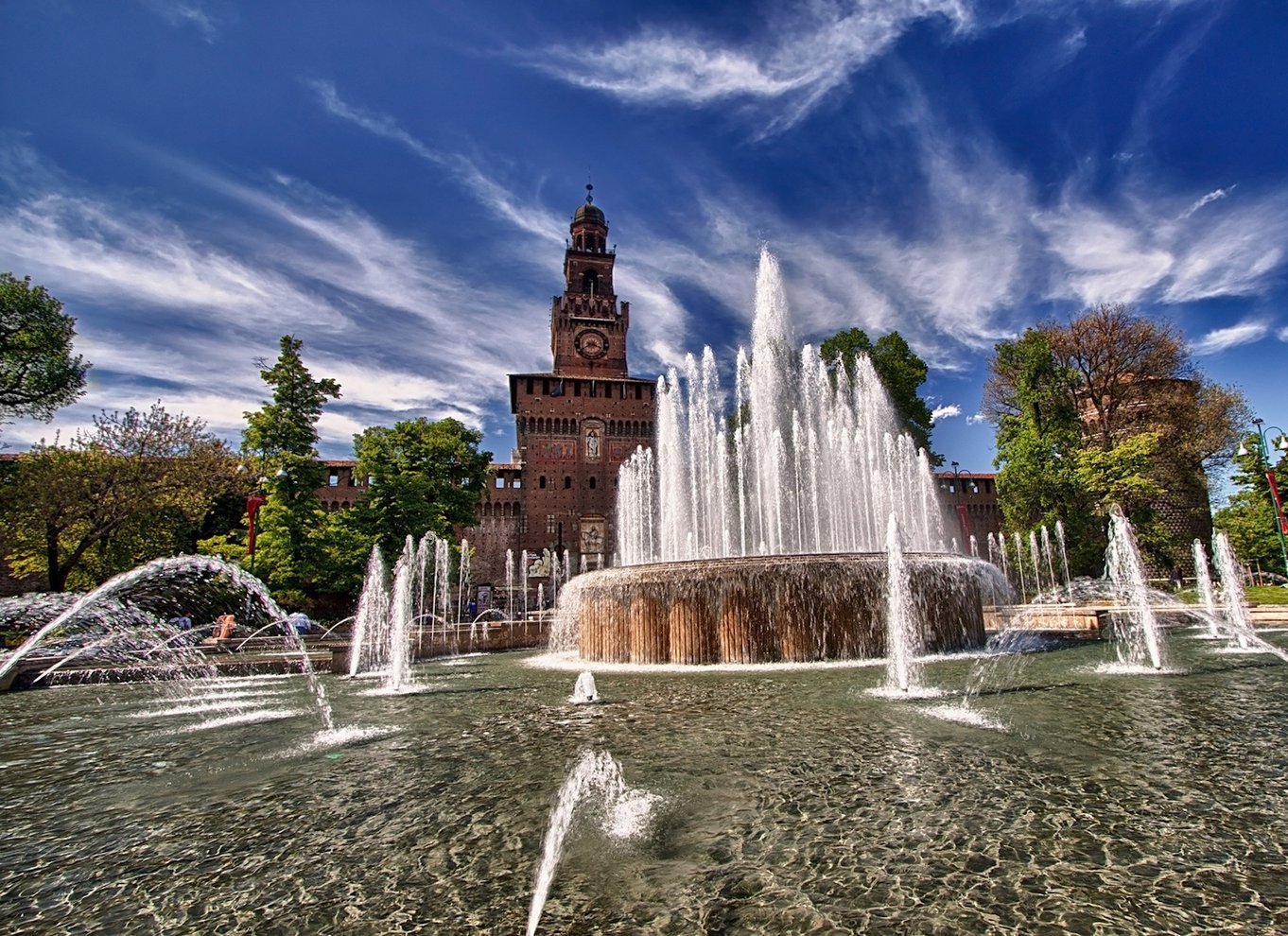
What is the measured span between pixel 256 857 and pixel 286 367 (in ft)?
74.5

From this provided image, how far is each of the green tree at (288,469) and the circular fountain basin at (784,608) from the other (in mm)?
15314

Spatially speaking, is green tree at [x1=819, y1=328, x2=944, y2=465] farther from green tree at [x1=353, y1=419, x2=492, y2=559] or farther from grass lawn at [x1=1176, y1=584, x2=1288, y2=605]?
green tree at [x1=353, y1=419, x2=492, y2=559]

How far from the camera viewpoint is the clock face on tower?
47.1 m

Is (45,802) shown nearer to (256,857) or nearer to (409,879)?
(256,857)

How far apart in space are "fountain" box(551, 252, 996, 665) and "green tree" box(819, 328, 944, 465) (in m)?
1.05

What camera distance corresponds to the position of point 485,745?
4.68 meters

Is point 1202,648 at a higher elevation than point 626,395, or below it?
below

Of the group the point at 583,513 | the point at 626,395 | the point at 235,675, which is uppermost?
the point at 626,395

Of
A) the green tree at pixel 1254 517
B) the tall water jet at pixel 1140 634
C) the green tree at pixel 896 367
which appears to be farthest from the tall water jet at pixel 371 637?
the green tree at pixel 1254 517

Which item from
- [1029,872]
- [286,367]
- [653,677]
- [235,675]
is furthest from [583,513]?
[1029,872]

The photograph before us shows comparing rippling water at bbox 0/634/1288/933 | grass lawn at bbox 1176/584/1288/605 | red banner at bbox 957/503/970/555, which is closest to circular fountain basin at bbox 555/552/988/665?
rippling water at bbox 0/634/1288/933

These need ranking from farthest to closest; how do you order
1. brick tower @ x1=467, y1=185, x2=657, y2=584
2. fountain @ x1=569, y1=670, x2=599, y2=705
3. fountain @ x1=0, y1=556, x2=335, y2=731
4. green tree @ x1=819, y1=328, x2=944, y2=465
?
brick tower @ x1=467, y1=185, x2=657, y2=584 → green tree @ x1=819, y1=328, x2=944, y2=465 → fountain @ x1=0, y1=556, x2=335, y2=731 → fountain @ x1=569, y1=670, x2=599, y2=705

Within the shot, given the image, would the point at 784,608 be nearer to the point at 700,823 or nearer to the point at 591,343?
the point at 700,823

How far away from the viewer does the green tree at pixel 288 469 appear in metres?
20.5
